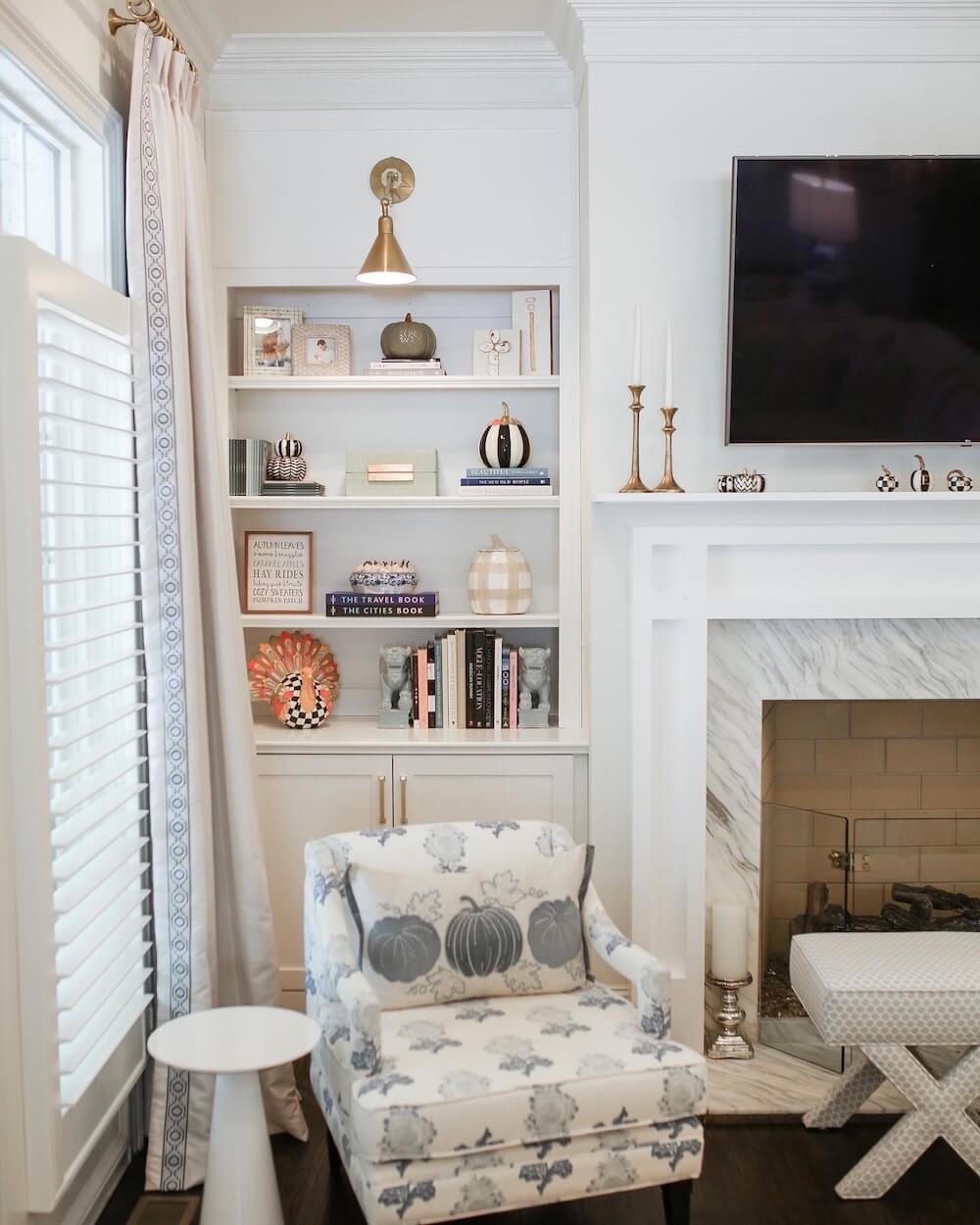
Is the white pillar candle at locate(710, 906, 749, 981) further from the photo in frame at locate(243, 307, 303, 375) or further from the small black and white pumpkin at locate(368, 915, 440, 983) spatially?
the photo in frame at locate(243, 307, 303, 375)

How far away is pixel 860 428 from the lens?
309cm

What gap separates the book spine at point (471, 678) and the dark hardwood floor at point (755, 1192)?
1.21 m

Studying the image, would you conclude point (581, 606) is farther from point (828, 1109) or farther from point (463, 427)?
point (828, 1109)

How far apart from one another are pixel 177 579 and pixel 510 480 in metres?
1.20

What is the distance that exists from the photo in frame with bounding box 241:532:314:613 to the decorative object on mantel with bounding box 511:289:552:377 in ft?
2.83

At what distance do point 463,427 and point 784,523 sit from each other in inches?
43.2

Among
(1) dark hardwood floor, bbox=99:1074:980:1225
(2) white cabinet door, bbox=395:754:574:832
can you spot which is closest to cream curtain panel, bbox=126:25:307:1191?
(1) dark hardwood floor, bbox=99:1074:980:1225

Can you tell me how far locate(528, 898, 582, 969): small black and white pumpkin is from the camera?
259cm

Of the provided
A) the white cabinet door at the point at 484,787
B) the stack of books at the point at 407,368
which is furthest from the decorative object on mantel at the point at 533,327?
the white cabinet door at the point at 484,787

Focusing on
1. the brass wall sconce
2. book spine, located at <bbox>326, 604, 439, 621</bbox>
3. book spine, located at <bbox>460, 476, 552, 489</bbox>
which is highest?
the brass wall sconce

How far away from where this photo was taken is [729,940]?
10.3 ft

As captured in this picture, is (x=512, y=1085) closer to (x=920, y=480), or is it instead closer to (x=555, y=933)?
(x=555, y=933)

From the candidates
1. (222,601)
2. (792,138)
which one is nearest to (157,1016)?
(222,601)

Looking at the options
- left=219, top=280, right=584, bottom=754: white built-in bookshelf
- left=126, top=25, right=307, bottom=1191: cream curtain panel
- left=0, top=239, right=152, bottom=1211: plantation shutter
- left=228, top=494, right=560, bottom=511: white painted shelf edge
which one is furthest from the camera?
left=219, top=280, right=584, bottom=754: white built-in bookshelf
